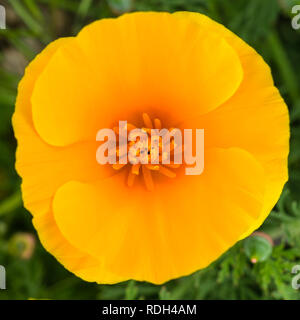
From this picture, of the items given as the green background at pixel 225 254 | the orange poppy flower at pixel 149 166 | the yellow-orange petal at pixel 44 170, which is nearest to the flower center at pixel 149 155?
the orange poppy flower at pixel 149 166

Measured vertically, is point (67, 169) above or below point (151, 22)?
below

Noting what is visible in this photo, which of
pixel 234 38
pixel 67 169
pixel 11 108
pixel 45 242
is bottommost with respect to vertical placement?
pixel 11 108

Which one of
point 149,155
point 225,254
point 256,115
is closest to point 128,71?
point 149,155

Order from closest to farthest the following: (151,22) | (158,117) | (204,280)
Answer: (151,22) → (158,117) → (204,280)

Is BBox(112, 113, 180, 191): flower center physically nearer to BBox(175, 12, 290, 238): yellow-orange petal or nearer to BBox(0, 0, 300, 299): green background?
BBox(175, 12, 290, 238): yellow-orange petal

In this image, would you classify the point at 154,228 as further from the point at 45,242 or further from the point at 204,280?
the point at 204,280

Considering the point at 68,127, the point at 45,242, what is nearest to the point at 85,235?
the point at 45,242

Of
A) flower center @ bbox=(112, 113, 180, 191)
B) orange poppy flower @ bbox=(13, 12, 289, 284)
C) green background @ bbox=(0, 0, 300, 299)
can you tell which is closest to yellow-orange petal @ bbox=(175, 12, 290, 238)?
orange poppy flower @ bbox=(13, 12, 289, 284)
